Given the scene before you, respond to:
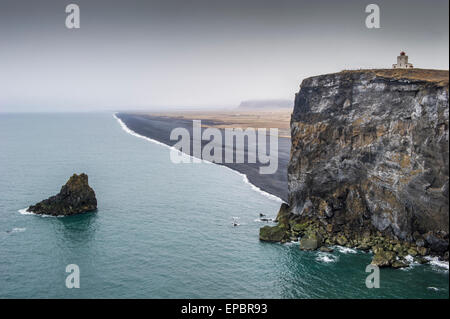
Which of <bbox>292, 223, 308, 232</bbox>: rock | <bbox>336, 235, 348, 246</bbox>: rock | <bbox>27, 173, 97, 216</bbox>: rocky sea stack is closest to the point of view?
<bbox>336, 235, 348, 246</bbox>: rock

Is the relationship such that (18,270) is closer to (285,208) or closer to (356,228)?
(285,208)

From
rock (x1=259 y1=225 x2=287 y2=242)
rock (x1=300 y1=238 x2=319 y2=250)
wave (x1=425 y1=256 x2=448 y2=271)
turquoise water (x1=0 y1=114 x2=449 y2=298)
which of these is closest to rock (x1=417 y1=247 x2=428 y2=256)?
wave (x1=425 y1=256 x2=448 y2=271)

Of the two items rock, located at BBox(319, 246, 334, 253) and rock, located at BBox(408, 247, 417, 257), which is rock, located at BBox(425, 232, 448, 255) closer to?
rock, located at BBox(408, 247, 417, 257)

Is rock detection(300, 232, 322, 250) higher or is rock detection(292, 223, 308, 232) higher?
rock detection(292, 223, 308, 232)

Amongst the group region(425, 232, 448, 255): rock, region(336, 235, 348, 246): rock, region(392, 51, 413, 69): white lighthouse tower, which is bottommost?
region(336, 235, 348, 246): rock

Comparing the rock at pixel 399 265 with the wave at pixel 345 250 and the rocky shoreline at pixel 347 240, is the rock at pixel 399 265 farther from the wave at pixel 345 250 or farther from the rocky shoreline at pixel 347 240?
the wave at pixel 345 250

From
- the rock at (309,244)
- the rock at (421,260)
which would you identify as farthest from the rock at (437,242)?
the rock at (309,244)

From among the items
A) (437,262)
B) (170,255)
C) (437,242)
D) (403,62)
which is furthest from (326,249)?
(403,62)
